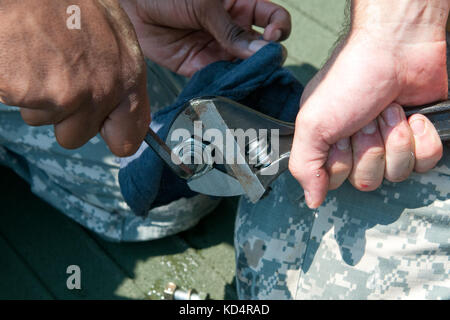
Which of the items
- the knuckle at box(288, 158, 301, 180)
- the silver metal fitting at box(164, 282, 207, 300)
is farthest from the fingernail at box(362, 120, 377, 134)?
Answer: the silver metal fitting at box(164, 282, 207, 300)

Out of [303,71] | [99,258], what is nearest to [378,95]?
[303,71]

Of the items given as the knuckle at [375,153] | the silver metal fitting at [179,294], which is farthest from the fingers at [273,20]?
the silver metal fitting at [179,294]

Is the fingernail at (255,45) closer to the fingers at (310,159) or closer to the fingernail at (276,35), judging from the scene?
the fingernail at (276,35)

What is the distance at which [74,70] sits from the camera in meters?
0.52

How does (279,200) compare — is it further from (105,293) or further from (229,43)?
(105,293)

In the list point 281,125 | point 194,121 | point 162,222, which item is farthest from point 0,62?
point 162,222

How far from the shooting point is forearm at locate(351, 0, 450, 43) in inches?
25.5

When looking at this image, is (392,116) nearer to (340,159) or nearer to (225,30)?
(340,159)

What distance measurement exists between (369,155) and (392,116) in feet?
0.22

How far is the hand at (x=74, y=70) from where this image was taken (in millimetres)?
488

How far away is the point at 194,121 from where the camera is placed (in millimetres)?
733

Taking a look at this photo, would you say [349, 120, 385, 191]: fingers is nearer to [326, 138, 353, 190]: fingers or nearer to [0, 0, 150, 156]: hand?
[326, 138, 353, 190]: fingers

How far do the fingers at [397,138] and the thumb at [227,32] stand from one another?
1.12ft
